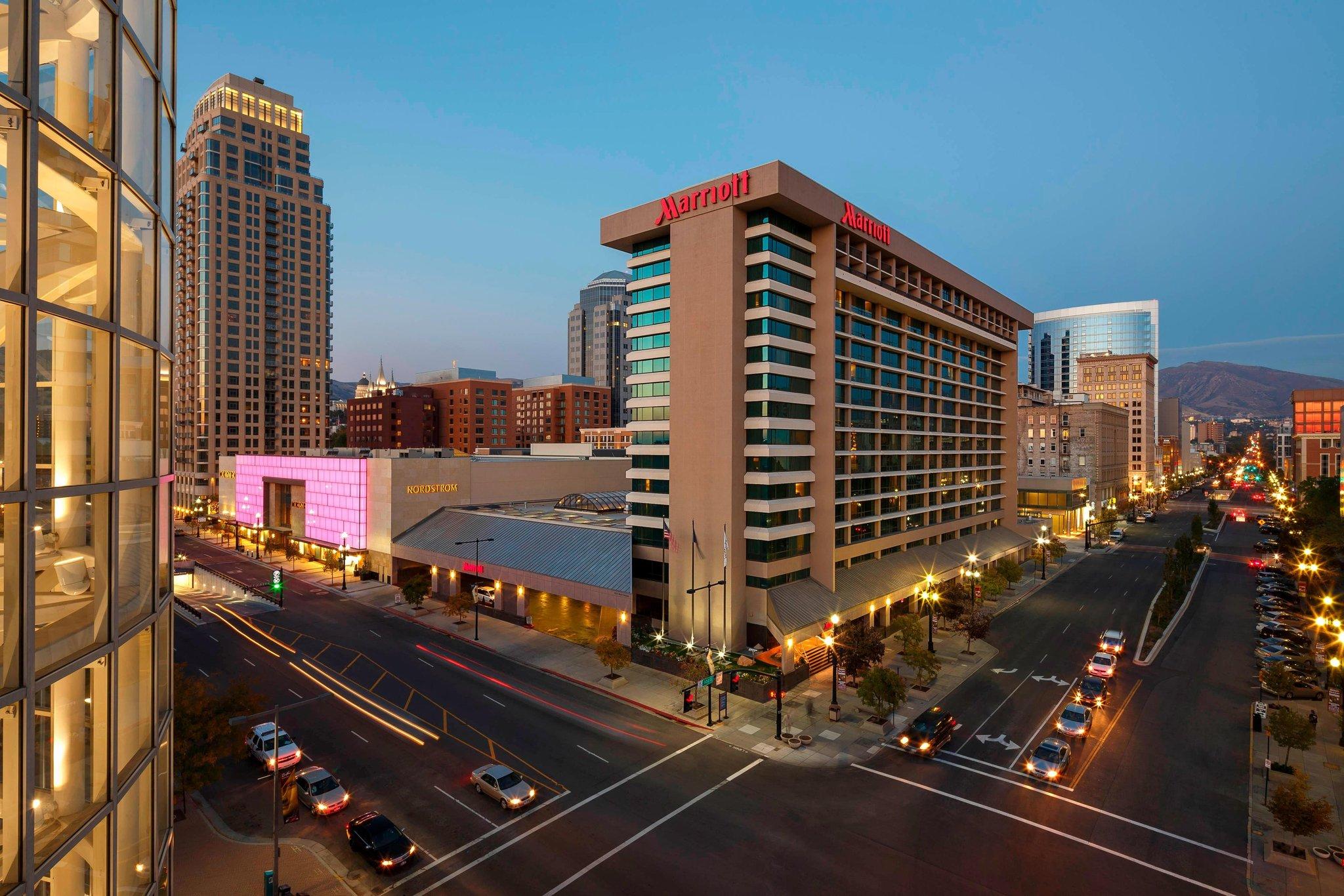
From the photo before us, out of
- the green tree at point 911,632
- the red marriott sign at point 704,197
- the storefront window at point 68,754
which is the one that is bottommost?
the green tree at point 911,632

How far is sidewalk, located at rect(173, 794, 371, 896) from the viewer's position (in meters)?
24.3

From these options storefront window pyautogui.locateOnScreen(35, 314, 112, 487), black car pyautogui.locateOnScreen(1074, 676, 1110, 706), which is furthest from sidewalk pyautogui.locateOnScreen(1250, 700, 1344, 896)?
storefront window pyautogui.locateOnScreen(35, 314, 112, 487)

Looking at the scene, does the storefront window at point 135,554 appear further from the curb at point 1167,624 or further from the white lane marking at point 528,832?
the curb at point 1167,624

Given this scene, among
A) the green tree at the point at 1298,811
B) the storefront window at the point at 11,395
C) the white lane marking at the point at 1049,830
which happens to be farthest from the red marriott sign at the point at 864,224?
the storefront window at the point at 11,395

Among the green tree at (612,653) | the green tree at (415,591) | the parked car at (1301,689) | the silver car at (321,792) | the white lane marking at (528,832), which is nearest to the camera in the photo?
the white lane marking at (528,832)

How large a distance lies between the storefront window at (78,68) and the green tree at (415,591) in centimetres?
5919

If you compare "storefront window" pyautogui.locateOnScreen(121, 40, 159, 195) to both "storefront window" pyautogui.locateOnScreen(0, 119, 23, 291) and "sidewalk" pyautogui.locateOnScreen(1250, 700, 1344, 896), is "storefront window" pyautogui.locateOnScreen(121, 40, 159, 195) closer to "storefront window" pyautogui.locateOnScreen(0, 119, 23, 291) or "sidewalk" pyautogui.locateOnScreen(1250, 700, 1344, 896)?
"storefront window" pyautogui.locateOnScreen(0, 119, 23, 291)

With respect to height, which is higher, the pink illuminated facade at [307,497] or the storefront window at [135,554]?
the storefront window at [135,554]

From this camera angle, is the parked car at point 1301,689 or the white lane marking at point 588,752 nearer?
the white lane marking at point 588,752

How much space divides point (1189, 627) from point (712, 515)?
47.6m

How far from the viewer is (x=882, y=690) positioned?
3725 cm

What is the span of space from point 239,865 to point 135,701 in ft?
66.6

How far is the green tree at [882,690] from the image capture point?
122ft

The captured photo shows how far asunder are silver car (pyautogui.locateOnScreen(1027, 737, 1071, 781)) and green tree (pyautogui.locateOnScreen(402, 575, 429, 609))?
52.7 m
